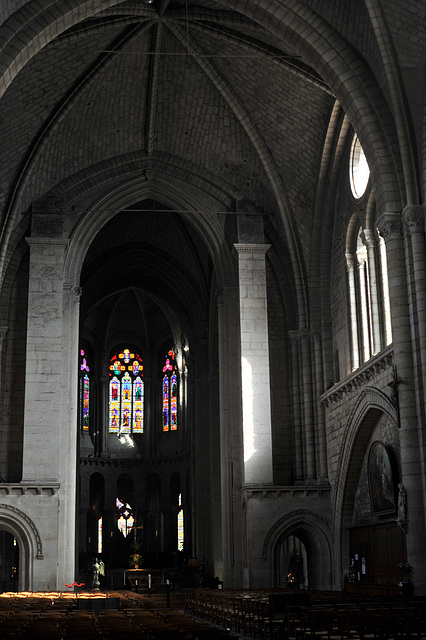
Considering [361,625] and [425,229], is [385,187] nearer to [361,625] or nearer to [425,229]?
[425,229]

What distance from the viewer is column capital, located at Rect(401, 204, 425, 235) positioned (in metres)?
18.8

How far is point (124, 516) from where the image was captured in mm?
46406

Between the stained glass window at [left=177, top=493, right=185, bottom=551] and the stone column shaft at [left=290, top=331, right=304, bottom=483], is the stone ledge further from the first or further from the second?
the stained glass window at [left=177, top=493, right=185, bottom=551]

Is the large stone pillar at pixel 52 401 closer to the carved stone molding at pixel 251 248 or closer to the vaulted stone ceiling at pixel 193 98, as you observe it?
the vaulted stone ceiling at pixel 193 98

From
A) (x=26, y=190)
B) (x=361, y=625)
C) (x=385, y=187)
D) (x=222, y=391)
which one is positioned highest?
A: (x=26, y=190)

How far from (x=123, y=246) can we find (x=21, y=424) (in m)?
12.0

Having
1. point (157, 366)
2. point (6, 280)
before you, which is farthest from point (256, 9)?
point (157, 366)

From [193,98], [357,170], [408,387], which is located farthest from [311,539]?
[193,98]

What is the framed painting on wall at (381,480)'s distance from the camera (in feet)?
70.8

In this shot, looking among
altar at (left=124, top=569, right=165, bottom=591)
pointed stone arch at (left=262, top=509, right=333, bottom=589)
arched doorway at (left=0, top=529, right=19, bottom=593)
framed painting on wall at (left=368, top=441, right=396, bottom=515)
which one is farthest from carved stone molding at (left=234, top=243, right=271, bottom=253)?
arched doorway at (left=0, top=529, right=19, bottom=593)

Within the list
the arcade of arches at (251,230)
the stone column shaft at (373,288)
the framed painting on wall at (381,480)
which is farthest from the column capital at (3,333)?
the framed painting on wall at (381,480)

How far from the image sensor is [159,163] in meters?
30.4

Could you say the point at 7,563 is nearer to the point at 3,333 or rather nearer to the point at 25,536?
the point at 25,536

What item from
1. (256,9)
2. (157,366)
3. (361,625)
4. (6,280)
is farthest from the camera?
(157,366)
